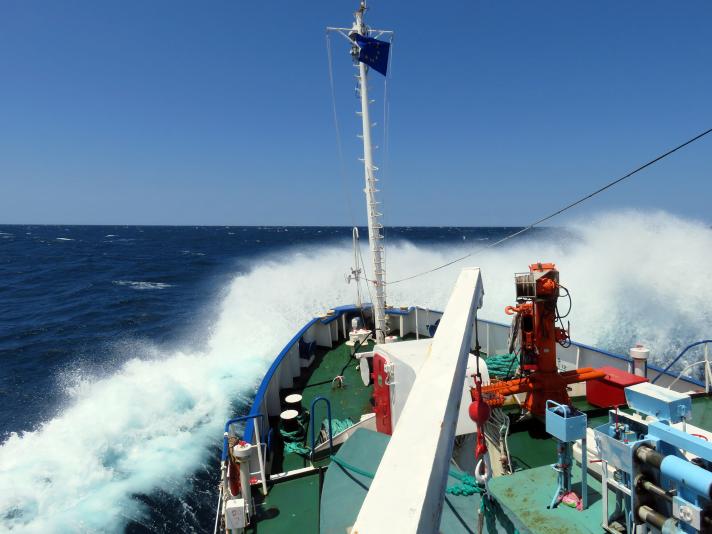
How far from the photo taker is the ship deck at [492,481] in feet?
11.7

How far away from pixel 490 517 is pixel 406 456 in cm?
294

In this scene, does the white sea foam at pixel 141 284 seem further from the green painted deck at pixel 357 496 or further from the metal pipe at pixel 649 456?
the metal pipe at pixel 649 456

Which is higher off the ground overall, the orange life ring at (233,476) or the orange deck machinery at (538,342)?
the orange deck machinery at (538,342)

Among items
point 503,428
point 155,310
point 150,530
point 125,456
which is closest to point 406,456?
point 503,428

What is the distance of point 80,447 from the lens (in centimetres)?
925


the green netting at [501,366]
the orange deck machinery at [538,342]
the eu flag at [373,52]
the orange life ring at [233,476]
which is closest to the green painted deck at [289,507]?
the orange life ring at [233,476]

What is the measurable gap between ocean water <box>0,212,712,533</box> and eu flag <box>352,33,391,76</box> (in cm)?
1011

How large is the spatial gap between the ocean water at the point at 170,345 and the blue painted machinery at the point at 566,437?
6564 millimetres

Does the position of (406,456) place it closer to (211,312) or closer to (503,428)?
(503,428)

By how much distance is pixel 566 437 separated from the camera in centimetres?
344

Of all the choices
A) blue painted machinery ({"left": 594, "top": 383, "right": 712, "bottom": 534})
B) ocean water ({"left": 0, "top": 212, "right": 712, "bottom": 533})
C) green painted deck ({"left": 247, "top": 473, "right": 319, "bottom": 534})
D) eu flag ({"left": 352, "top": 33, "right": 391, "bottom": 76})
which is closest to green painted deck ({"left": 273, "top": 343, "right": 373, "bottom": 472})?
green painted deck ({"left": 247, "top": 473, "right": 319, "bottom": 534})

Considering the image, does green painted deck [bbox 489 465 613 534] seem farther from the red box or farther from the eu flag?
the eu flag

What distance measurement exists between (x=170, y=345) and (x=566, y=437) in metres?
18.4

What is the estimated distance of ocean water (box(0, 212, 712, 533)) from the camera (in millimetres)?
8039
